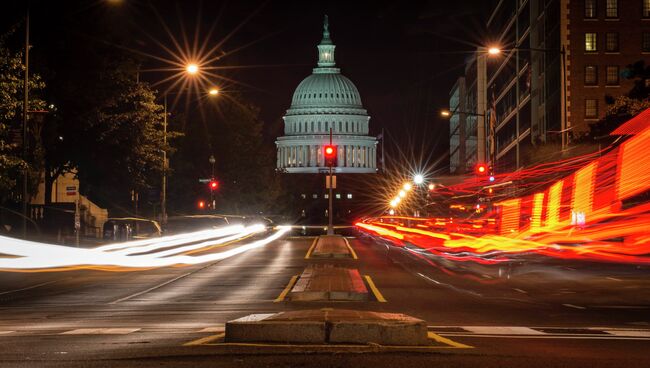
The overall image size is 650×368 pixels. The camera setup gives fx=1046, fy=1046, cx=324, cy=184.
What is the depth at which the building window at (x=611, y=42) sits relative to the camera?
87500 millimetres

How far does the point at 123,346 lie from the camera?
12.1 metres

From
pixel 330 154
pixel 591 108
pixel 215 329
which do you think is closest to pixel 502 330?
pixel 215 329

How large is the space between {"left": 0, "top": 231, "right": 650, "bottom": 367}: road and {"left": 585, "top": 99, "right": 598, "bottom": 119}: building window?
5477 centimetres

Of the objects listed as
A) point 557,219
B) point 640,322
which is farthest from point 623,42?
point 640,322

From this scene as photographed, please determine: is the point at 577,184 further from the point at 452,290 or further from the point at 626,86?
the point at 626,86

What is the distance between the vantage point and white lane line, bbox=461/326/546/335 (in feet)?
46.7

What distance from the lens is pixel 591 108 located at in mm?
86688

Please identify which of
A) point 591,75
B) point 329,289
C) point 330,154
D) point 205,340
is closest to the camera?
point 205,340

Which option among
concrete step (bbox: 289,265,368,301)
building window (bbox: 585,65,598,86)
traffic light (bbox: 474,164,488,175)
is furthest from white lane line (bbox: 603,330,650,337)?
building window (bbox: 585,65,598,86)

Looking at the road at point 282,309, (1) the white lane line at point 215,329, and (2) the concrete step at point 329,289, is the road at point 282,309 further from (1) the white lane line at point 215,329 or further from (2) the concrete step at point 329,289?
(2) the concrete step at point 329,289

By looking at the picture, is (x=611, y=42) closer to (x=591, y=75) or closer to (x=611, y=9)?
(x=611, y=9)

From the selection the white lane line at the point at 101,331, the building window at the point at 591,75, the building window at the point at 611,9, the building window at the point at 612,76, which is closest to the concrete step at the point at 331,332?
the white lane line at the point at 101,331

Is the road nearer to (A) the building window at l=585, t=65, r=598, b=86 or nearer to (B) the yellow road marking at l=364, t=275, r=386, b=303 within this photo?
(B) the yellow road marking at l=364, t=275, r=386, b=303

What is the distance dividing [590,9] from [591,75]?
5.46m
